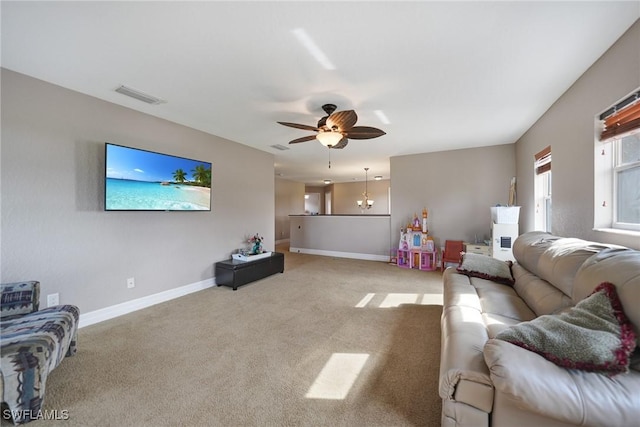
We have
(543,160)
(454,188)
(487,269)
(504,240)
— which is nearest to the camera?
(487,269)

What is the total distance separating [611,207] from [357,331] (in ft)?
8.00

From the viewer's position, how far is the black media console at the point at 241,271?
3900 mm

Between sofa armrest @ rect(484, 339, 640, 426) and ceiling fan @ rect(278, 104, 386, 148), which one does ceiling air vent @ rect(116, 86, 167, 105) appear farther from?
sofa armrest @ rect(484, 339, 640, 426)

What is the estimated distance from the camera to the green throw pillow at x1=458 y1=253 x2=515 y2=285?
2.54m

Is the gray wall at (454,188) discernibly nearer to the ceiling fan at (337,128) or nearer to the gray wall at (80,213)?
the ceiling fan at (337,128)

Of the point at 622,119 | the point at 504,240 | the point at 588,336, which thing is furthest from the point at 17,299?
the point at 504,240

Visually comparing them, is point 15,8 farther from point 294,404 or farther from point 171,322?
point 294,404

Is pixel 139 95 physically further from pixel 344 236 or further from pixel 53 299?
pixel 344 236

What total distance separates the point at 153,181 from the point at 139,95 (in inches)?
38.2

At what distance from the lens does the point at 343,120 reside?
2.67 metres

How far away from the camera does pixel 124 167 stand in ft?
9.53

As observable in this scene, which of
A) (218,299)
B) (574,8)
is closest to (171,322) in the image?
(218,299)

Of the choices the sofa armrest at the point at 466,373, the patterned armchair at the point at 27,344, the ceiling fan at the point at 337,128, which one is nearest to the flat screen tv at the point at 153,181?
the patterned armchair at the point at 27,344

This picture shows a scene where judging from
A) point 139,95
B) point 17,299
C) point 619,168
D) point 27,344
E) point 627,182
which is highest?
point 139,95
